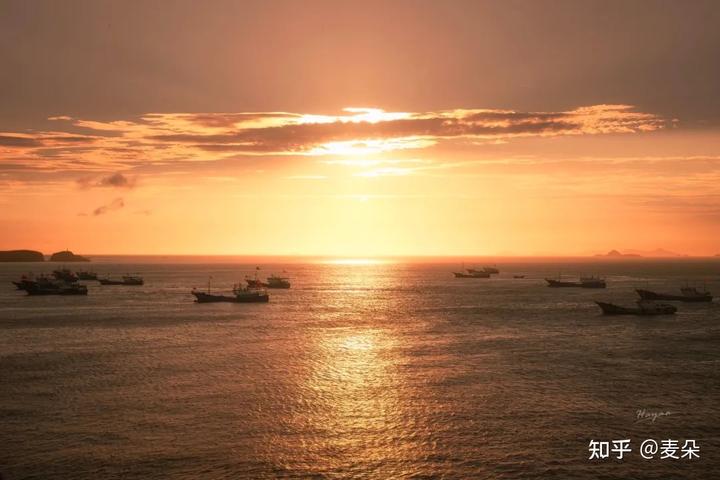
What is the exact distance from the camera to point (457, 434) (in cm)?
3872

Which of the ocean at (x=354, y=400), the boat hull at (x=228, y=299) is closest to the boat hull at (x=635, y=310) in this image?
the ocean at (x=354, y=400)

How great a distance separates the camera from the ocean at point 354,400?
3388 centimetres

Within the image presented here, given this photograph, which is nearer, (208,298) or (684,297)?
(684,297)

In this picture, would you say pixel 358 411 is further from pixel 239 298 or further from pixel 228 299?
pixel 228 299

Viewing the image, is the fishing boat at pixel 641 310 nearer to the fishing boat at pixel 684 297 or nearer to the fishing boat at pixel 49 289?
the fishing boat at pixel 684 297

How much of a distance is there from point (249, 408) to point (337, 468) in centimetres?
1385

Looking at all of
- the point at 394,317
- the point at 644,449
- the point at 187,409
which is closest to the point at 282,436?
the point at 187,409

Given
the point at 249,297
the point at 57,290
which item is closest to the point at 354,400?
the point at 249,297

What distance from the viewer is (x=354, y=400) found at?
4831 cm

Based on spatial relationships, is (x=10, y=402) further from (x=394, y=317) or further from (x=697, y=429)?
(x=394, y=317)
